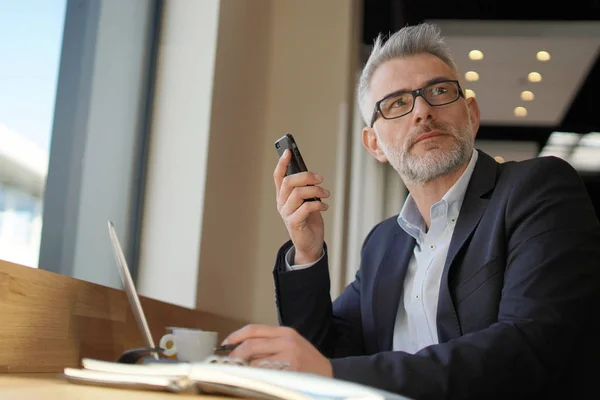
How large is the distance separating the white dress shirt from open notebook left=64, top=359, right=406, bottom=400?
802mm

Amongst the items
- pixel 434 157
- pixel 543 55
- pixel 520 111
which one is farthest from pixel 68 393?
Result: pixel 520 111

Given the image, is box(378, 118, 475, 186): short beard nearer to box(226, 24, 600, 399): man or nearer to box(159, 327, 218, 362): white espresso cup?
box(226, 24, 600, 399): man

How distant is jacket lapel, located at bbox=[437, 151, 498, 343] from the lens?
1.32 metres

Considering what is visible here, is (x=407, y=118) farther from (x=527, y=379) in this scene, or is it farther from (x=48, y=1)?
(x=48, y=1)

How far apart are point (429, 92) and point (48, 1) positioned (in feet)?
3.00

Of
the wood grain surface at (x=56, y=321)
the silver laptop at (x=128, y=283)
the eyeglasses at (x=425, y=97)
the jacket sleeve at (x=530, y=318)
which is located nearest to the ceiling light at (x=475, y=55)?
the eyeglasses at (x=425, y=97)

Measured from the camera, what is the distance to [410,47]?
1.75 metres

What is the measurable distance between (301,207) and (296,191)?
37 millimetres

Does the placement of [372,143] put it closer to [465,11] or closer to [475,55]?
[465,11]

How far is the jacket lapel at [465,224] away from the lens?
1.32m

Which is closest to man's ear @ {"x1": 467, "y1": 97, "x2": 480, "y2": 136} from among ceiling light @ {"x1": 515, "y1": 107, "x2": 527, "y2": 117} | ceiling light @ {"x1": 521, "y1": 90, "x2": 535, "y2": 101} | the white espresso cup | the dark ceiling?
the white espresso cup

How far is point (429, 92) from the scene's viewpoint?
5.43ft

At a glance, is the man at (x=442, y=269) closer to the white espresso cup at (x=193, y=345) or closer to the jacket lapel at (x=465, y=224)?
the jacket lapel at (x=465, y=224)

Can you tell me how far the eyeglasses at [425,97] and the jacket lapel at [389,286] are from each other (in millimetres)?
313
